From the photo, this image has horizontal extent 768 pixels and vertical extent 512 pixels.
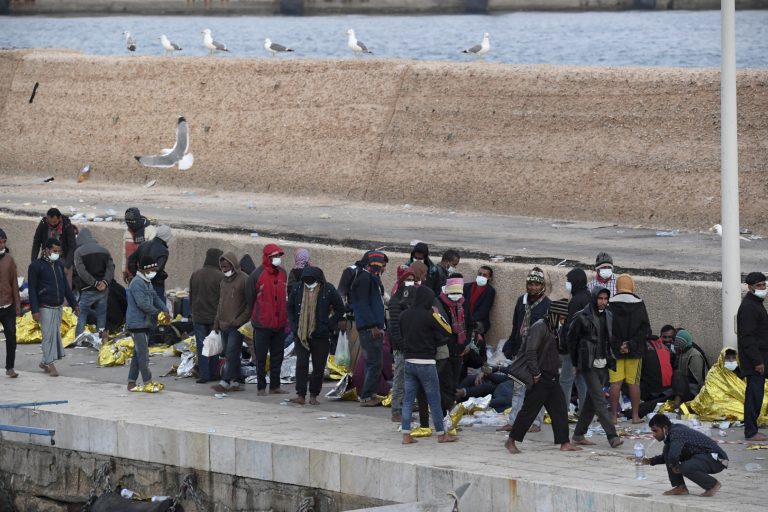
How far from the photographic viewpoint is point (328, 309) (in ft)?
45.5

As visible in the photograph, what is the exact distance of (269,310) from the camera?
14.3m

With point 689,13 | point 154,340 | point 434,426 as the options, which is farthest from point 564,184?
point 689,13

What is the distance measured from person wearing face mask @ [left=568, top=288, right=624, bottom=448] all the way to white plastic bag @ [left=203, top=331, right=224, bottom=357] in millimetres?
3879

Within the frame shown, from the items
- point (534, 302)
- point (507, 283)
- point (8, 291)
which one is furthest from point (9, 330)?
point (534, 302)

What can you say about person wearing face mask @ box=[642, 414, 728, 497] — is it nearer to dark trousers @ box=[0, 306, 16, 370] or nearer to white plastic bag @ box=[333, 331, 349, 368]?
white plastic bag @ box=[333, 331, 349, 368]

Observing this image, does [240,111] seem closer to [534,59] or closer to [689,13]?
[534,59]

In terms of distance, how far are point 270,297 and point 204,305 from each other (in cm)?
106

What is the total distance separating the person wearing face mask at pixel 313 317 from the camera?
45.4ft

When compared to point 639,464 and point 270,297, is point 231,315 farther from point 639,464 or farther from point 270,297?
point 639,464

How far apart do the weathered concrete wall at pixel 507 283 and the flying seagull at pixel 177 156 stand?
6.61 m

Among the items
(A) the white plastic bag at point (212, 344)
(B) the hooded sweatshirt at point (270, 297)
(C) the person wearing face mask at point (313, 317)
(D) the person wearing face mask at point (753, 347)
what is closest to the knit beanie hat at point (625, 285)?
(D) the person wearing face mask at point (753, 347)

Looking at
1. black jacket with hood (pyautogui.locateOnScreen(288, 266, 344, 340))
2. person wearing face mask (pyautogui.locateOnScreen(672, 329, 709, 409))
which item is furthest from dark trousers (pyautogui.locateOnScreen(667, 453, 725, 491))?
black jacket with hood (pyautogui.locateOnScreen(288, 266, 344, 340))

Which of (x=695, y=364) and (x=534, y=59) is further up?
(x=534, y=59)

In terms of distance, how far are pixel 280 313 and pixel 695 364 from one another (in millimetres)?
3639
